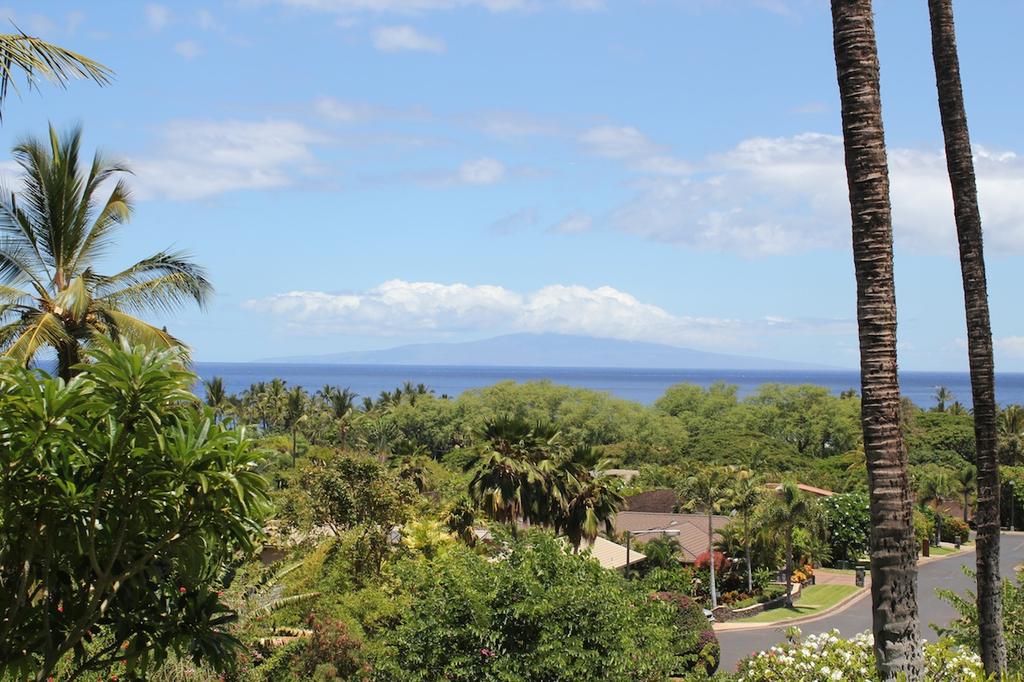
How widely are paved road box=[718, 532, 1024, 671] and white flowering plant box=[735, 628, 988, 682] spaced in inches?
732

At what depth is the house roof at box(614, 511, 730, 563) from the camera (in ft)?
155

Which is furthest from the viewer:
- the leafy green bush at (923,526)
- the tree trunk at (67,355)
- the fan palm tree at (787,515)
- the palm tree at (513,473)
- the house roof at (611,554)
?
the leafy green bush at (923,526)

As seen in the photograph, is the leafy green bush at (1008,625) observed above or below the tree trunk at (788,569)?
above

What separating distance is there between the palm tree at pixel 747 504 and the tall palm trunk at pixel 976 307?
113 feet

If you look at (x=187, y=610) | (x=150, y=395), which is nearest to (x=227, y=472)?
(x=150, y=395)

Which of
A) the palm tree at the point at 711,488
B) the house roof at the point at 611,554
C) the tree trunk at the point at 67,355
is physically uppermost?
the tree trunk at the point at 67,355

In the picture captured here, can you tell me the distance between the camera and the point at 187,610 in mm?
8531

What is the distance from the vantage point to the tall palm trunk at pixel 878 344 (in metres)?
7.56

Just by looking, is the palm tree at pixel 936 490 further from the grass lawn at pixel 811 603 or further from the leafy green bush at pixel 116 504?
the leafy green bush at pixel 116 504

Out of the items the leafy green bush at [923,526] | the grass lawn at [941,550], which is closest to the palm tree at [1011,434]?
the grass lawn at [941,550]

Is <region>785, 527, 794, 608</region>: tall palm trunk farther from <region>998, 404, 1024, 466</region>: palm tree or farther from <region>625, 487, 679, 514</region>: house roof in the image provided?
<region>998, 404, 1024, 466</region>: palm tree

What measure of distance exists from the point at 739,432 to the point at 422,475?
61.0m

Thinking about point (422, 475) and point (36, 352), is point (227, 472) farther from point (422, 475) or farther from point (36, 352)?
point (422, 475)

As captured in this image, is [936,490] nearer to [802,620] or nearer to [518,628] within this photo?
[802,620]
